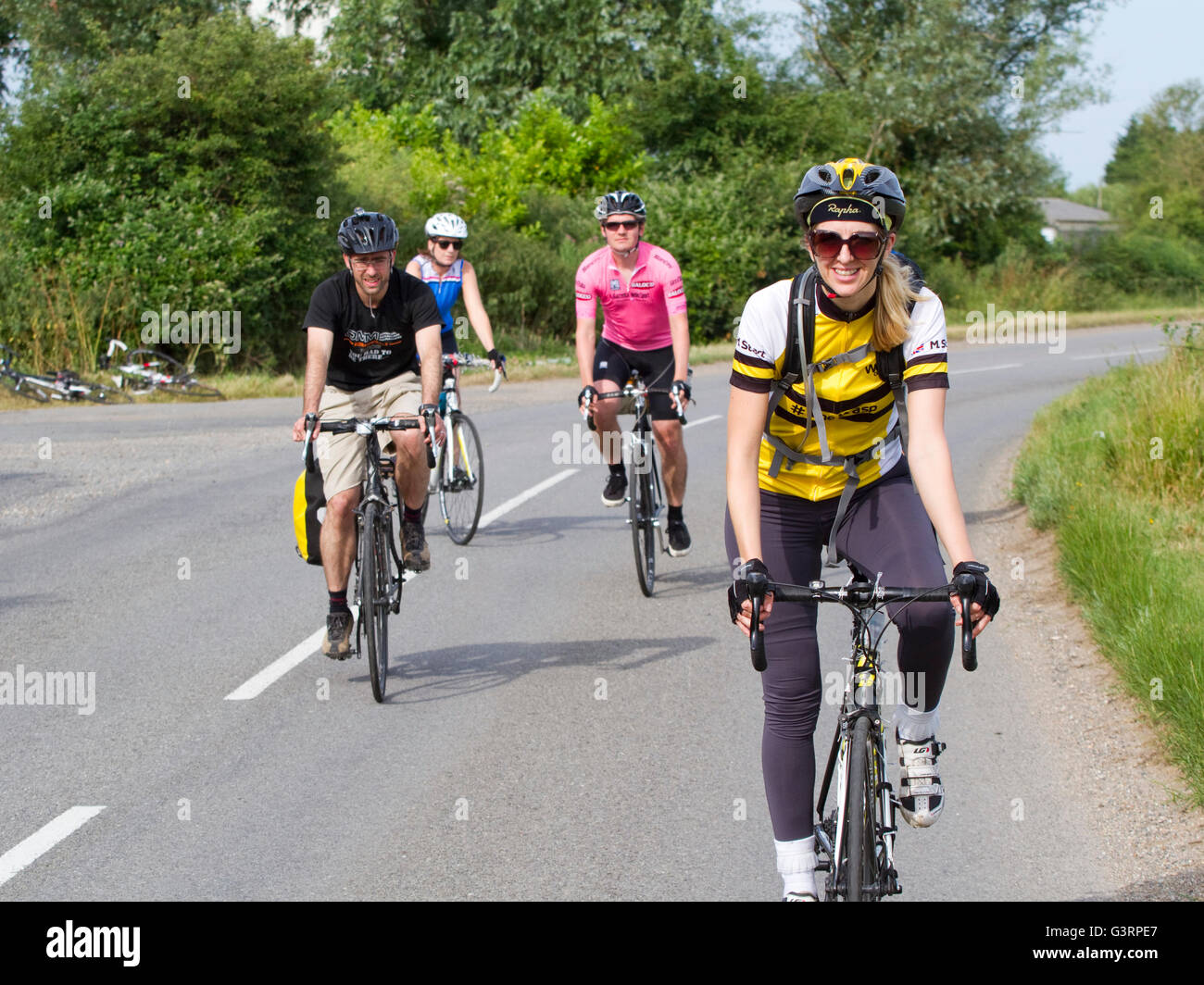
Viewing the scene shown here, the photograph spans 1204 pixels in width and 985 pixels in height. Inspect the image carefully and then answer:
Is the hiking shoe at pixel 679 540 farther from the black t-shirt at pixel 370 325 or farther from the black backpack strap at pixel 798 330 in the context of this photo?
the black backpack strap at pixel 798 330

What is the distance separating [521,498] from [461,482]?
198 centimetres

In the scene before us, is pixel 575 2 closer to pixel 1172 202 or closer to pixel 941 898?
pixel 1172 202

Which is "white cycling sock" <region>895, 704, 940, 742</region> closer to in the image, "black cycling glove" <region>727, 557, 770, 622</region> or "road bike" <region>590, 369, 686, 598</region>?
"black cycling glove" <region>727, 557, 770, 622</region>

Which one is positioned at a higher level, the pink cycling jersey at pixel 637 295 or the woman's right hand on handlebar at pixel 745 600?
the pink cycling jersey at pixel 637 295

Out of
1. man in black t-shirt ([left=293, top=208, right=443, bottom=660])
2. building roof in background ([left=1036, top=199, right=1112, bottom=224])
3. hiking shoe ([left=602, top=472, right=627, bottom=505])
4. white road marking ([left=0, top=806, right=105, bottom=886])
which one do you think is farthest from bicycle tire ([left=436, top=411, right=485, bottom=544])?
building roof in background ([left=1036, top=199, right=1112, bottom=224])

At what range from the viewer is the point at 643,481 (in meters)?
8.97

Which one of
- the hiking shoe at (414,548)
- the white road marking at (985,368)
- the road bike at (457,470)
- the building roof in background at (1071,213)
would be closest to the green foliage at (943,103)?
the white road marking at (985,368)

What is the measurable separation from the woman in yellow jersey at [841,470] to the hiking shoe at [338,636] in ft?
10.2

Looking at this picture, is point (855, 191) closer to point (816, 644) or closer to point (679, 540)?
point (816, 644)

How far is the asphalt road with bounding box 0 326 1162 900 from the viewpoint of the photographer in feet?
15.1

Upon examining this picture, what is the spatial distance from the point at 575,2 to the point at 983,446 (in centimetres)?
3419

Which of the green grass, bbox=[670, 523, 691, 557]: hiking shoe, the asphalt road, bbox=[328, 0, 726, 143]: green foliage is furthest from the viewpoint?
bbox=[328, 0, 726, 143]: green foliage

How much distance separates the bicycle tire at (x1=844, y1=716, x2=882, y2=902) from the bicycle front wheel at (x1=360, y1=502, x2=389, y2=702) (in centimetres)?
315

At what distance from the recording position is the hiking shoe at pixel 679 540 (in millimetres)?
9445
